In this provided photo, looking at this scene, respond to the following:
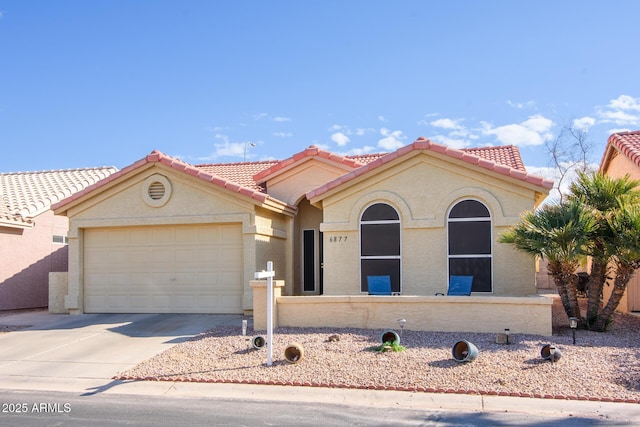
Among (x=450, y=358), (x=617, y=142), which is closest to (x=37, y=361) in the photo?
(x=450, y=358)

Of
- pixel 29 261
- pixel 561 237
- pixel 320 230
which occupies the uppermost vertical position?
pixel 320 230

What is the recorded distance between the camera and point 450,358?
9.33m

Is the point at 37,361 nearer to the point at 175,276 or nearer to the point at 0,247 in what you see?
the point at 175,276

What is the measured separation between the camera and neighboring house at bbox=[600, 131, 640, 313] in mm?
15117

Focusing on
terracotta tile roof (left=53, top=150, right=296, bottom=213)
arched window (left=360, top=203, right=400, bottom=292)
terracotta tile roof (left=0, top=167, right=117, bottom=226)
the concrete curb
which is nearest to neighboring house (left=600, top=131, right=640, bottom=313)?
arched window (left=360, top=203, right=400, bottom=292)

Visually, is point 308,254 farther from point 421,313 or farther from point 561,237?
point 561,237

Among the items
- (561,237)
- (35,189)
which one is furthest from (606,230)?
(35,189)

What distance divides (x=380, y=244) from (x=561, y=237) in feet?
14.7

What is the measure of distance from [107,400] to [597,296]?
9625mm

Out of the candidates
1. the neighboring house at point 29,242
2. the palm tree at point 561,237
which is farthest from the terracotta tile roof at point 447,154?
the neighboring house at point 29,242

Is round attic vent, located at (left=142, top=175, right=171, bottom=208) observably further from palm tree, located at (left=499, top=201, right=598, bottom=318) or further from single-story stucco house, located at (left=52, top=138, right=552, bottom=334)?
palm tree, located at (left=499, top=201, right=598, bottom=318)

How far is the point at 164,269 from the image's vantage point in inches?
610

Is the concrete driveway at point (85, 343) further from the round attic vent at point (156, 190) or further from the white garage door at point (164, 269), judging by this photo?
the round attic vent at point (156, 190)

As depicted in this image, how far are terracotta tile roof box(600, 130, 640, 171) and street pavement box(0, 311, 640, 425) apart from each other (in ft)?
32.1
